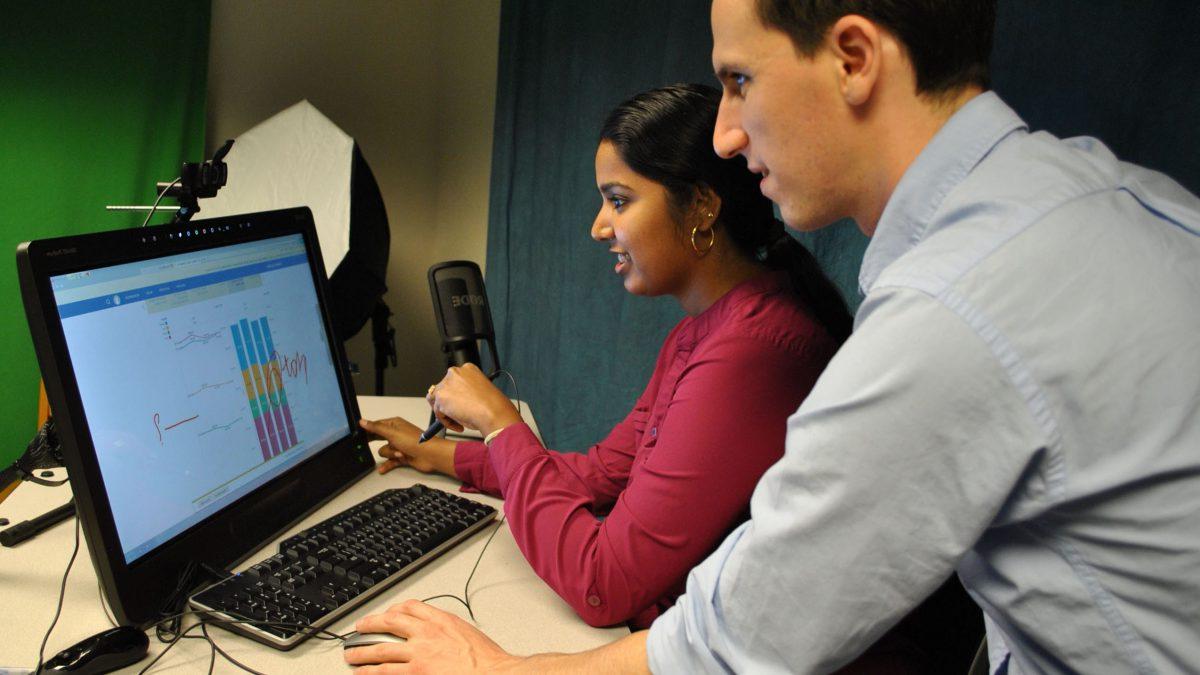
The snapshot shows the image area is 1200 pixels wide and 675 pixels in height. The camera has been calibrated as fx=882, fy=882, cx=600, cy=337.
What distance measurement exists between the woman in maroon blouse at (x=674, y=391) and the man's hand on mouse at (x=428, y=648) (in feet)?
0.52

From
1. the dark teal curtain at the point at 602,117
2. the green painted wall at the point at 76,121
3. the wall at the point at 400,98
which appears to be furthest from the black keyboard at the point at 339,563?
the wall at the point at 400,98

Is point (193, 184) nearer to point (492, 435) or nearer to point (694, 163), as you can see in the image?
point (492, 435)

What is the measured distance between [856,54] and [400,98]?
3083 millimetres

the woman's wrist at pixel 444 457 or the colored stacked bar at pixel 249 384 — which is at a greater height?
the colored stacked bar at pixel 249 384

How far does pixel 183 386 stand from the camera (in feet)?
3.36

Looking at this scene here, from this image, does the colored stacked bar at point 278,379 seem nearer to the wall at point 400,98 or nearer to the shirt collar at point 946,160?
the shirt collar at point 946,160

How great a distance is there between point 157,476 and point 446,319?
641 millimetres

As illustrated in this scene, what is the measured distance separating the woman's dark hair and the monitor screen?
1.73ft

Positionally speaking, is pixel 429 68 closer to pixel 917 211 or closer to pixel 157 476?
pixel 157 476

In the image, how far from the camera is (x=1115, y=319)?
2.07ft

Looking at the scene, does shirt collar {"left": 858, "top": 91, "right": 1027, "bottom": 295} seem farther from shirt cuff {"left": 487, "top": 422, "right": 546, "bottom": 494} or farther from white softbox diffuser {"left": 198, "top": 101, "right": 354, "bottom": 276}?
white softbox diffuser {"left": 198, "top": 101, "right": 354, "bottom": 276}

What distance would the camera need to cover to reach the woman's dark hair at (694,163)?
1.26 metres

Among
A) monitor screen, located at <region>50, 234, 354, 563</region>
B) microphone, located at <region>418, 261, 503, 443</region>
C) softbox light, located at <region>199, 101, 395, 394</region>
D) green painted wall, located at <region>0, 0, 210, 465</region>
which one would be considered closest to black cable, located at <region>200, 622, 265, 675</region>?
monitor screen, located at <region>50, 234, 354, 563</region>

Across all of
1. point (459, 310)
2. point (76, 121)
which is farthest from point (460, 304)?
point (76, 121)
